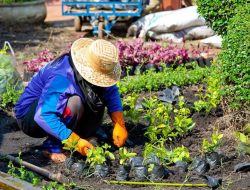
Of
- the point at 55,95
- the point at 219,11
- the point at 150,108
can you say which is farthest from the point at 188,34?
the point at 55,95

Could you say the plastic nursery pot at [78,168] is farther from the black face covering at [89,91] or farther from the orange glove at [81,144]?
the black face covering at [89,91]

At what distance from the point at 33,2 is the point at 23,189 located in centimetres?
879

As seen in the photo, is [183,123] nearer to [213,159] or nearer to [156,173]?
[213,159]

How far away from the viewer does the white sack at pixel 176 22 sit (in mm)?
11492

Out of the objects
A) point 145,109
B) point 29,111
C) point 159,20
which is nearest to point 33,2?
point 159,20

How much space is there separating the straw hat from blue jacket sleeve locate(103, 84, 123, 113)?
0.88 ft

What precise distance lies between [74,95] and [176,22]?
612 cm

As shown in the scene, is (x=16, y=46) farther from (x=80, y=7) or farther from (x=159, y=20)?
(x=159, y=20)

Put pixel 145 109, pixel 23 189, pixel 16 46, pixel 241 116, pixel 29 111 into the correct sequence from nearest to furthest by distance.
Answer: pixel 23 189 → pixel 29 111 → pixel 241 116 → pixel 145 109 → pixel 16 46

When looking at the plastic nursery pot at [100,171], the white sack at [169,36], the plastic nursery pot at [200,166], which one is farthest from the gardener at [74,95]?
the white sack at [169,36]

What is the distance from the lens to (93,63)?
5.60 metres

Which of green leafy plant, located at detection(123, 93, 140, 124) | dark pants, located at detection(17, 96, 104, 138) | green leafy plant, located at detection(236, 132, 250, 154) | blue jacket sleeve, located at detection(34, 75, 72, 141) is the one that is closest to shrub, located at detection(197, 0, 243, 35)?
green leafy plant, located at detection(123, 93, 140, 124)

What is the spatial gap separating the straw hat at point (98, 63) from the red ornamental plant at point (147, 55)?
312cm

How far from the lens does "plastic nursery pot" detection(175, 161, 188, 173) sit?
546cm
